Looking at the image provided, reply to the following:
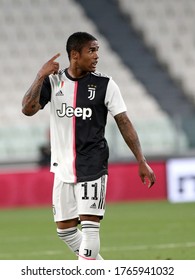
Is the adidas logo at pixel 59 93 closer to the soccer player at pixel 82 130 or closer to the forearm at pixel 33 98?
the soccer player at pixel 82 130

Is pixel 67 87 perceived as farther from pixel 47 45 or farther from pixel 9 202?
pixel 47 45

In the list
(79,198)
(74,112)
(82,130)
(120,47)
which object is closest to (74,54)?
(74,112)

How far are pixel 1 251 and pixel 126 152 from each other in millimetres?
9707

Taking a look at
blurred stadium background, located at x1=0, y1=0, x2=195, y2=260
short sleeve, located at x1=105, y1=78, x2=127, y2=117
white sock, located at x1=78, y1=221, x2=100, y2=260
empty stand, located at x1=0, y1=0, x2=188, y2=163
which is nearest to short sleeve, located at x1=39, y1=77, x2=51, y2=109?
short sleeve, located at x1=105, y1=78, x2=127, y2=117

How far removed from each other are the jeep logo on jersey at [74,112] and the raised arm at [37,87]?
21cm

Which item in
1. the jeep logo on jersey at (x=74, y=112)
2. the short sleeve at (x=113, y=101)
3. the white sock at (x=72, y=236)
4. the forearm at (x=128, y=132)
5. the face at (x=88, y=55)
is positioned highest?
the face at (x=88, y=55)

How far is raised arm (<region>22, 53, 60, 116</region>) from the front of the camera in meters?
8.56

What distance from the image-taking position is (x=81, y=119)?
8.76 metres

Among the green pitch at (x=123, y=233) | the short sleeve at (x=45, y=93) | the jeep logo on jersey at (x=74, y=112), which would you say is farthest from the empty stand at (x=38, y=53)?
the jeep logo on jersey at (x=74, y=112)

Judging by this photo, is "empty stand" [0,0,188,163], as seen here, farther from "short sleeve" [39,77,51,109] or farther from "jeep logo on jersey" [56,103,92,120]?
"jeep logo on jersey" [56,103,92,120]

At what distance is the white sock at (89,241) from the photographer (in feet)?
28.4

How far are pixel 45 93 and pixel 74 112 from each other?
33 centimetres

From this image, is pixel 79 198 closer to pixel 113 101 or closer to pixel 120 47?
pixel 113 101

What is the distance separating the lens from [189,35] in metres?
28.8
